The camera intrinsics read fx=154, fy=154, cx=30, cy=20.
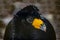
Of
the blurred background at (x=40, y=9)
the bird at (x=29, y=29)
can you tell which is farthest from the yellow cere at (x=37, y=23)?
the blurred background at (x=40, y=9)

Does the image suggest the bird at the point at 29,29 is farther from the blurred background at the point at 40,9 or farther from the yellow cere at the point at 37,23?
the blurred background at the point at 40,9

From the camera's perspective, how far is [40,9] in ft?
6.12

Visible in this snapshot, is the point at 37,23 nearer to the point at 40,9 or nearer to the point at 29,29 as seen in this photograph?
the point at 29,29

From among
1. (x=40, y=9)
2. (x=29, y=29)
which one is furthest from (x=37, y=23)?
(x=40, y=9)

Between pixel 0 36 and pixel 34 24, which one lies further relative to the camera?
pixel 0 36

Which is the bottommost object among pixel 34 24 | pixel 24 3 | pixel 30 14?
pixel 34 24

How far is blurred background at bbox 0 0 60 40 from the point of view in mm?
1836

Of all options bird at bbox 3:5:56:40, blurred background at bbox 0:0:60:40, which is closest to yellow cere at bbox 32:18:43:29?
bird at bbox 3:5:56:40

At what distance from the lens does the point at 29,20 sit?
1.32m

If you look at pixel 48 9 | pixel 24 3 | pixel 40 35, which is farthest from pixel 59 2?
pixel 40 35

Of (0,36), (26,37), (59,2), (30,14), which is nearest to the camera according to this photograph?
(26,37)

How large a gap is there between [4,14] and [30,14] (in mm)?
564

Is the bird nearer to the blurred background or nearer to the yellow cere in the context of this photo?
the yellow cere

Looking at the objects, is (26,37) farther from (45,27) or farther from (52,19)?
(52,19)
